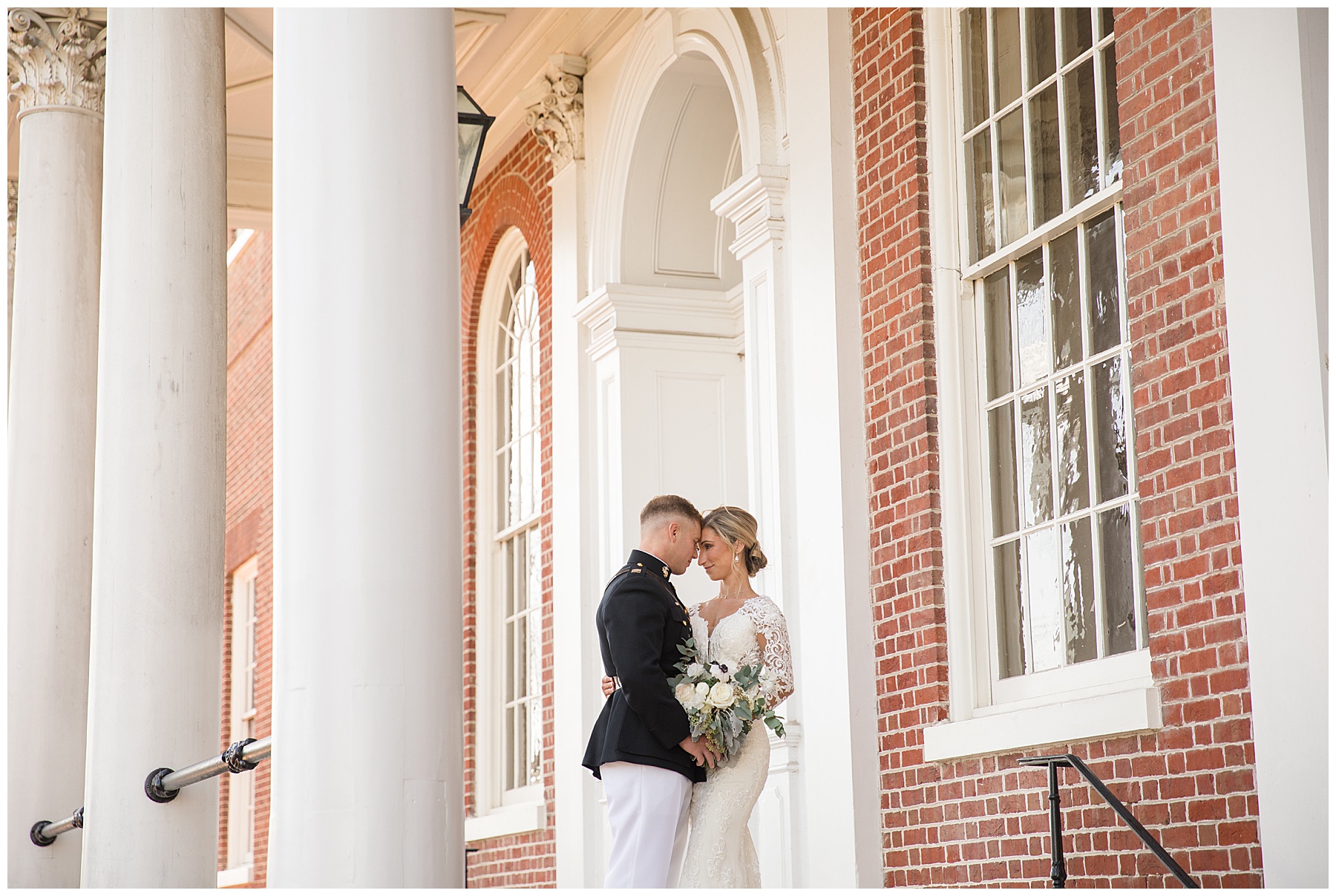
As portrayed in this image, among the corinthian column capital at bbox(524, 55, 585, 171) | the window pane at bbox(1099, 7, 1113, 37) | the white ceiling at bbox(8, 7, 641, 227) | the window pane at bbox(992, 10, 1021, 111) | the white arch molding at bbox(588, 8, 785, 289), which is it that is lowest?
the window pane at bbox(1099, 7, 1113, 37)

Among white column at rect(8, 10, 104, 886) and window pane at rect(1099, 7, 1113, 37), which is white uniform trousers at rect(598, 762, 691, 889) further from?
window pane at rect(1099, 7, 1113, 37)

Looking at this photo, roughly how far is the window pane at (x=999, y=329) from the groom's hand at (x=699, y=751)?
2.40 metres

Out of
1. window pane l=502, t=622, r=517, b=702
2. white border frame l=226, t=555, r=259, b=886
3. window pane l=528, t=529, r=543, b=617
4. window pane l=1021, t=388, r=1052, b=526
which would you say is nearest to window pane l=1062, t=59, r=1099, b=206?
window pane l=1021, t=388, r=1052, b=526

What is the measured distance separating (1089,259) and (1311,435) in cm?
176

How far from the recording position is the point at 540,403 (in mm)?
10820

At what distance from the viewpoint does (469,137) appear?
21.2 feet

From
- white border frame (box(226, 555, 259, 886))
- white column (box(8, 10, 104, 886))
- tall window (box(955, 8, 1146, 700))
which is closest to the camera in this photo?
tall window (box(955, 8, 1146, 700))

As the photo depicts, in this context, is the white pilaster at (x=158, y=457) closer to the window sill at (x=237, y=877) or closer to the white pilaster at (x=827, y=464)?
the white pilaster at (x=827, y=464)

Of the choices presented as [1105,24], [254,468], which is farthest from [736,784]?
[254,468]

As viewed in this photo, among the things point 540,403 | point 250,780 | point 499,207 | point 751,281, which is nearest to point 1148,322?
point 751,281

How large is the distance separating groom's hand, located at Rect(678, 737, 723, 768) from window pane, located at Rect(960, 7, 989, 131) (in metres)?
3.33

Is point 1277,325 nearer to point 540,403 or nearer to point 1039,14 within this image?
point 1039,14

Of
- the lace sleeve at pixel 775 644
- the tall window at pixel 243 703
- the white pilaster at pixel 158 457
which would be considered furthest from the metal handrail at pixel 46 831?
the tall window at pixel 243 703

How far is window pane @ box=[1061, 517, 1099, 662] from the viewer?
5.99 meters
